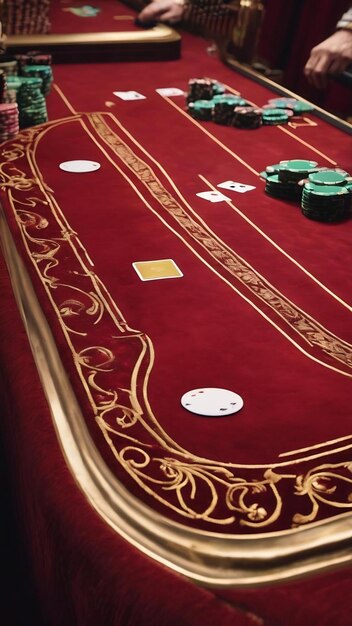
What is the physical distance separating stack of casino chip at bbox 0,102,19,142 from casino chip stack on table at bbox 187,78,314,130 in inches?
25.1

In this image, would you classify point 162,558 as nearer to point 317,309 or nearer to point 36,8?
point 317,309

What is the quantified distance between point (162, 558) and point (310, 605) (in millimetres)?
188

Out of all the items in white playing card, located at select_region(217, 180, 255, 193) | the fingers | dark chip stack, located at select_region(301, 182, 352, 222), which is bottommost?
white playing card, located at select_region(217, 180, 255, 193)

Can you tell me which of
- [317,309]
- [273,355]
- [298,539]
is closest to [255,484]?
[298,539]

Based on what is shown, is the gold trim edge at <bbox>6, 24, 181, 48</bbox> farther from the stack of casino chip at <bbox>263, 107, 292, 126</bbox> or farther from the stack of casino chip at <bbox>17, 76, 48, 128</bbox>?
the stack of casino chip at <bbox>263, 107, 292, 126</bbox>

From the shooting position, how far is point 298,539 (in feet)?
3.31

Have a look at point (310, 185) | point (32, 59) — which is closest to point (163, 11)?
point (32, 59)

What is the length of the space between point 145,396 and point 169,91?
2.17 m

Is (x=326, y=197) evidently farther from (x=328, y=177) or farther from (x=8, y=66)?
(x=8, y=66)

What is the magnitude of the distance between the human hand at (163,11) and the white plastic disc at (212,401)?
135 inches

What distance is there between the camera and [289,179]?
210 centimetres

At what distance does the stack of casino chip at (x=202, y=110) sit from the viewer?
Answer: 2.78 m

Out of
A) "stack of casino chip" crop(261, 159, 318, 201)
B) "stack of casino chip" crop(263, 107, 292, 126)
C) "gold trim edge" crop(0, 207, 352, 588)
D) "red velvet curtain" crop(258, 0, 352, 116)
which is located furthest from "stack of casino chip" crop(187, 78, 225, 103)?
"red velvet curtain" crop(258, 0, 352, 116)

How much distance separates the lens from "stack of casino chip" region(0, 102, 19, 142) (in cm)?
254
